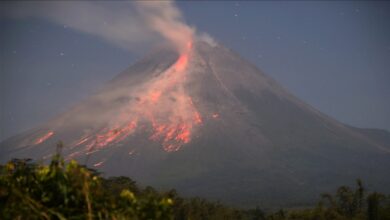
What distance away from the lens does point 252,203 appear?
120875mm

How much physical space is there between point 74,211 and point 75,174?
0.78 m

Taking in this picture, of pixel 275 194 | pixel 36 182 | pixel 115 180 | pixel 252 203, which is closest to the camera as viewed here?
pixel 36 182

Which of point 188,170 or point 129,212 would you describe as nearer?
point 129,212

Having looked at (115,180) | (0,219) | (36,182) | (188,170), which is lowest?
(0,219)

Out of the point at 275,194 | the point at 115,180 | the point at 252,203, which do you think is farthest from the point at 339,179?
the point at 115,180

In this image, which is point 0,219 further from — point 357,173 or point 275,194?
point 357,173

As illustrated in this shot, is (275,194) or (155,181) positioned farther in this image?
(155,181)

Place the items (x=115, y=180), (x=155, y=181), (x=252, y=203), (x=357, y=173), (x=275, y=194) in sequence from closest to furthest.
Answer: (x=115, y=180), (x=252, y=203), (x=275, y=194), (x=155, y=181), (x=357, y=173)

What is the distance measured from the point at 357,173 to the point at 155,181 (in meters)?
80.6

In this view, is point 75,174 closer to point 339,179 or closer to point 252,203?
point 252,203

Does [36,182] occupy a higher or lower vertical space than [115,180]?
lower

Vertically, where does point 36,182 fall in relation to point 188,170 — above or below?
below

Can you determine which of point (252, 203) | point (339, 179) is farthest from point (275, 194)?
point (339, 179)

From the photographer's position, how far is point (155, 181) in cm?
17500
